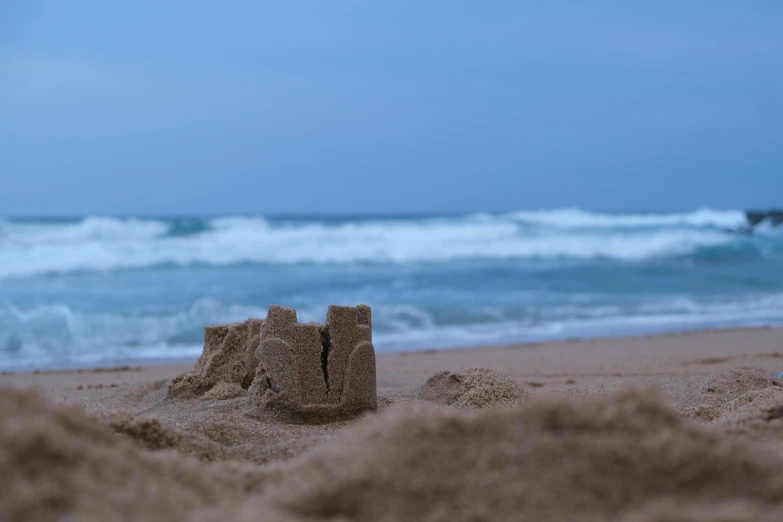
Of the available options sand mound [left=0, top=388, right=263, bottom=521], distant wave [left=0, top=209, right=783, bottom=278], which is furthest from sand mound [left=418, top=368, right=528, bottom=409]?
distant wave [left=0, top=209, right=783, bottom=278]

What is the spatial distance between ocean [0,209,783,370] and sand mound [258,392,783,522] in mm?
7103

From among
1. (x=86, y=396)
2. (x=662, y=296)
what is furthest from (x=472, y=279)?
(x=86, y=396)

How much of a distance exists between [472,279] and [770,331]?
789 cm

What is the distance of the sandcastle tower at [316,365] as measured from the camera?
4.73 m

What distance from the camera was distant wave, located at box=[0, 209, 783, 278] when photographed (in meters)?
19.0

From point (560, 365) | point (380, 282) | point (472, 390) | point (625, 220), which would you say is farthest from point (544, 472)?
point (625, 220)

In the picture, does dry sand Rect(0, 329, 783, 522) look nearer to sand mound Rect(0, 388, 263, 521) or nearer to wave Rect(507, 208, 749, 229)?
sand mound Rect(0, 388, 263, 521)

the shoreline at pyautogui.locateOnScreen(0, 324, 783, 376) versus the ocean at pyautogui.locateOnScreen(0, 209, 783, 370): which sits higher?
the ocean at pyautogui.locateOnScreen(0, 209, 783, 370)

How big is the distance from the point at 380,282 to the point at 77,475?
1431 centimetres

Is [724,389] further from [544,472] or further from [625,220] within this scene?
[625,220]

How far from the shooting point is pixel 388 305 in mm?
12969

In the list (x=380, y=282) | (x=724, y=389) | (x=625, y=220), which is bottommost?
(x=724, y=389)

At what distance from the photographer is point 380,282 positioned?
53.9 feet

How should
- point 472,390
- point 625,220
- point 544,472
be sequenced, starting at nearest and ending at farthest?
point 544,472, point 472,390, point 625,220
